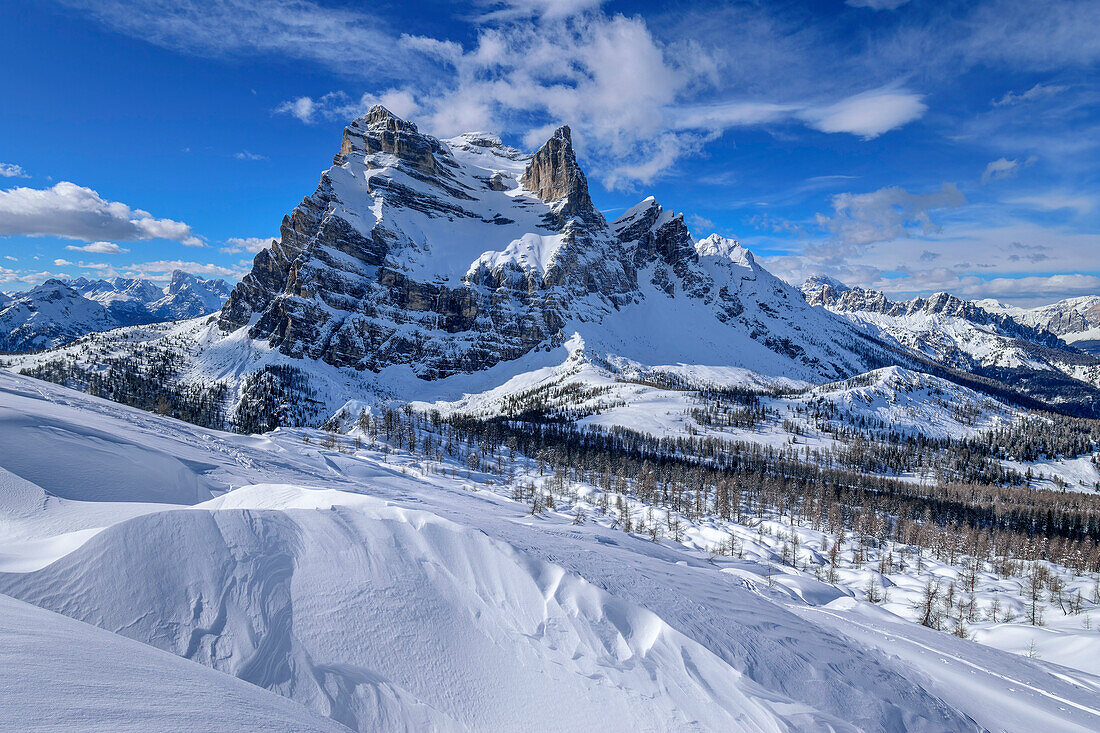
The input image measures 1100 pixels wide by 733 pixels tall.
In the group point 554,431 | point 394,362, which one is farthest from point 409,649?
point 394,362

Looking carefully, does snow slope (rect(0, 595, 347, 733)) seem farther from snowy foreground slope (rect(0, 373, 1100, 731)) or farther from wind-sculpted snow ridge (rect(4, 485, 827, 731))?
wind-sculpted snow ridge (rect(4, 485, 827, 731))

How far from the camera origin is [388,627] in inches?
311

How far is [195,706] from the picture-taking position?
3.79 metres

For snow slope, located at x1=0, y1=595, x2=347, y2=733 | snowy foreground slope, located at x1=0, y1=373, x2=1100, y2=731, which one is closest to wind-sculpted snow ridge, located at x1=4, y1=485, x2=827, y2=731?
snowy foreground slope, located at x1=0, y1=373, x2=1100, y2=731

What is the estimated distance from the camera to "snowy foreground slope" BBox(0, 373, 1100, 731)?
20.8ft

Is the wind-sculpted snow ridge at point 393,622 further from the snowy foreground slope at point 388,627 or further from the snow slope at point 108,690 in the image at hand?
the snow slope at point 108,690

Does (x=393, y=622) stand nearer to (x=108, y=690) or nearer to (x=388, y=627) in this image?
(x=388, y=627)

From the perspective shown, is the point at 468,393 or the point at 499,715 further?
the point at 468,393

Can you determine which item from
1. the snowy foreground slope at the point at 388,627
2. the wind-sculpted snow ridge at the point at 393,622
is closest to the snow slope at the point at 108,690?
the snowy foreground slope at the point at 388,627

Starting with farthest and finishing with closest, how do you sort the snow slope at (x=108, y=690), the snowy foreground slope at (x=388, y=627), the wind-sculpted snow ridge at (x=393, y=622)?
1. the wind-sculpted snow ridge at (x=393, y=622)
2. the snowy foreground slope at (x=388, y=627)
3. the snow slope at (x=108, y=690)

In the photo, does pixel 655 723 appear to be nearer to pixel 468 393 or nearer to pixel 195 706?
pixel 195 706

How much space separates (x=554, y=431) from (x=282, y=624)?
120634mm

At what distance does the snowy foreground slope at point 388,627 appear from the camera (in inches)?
250

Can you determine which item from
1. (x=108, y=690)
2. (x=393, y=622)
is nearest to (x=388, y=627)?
(x=393, y=622)
